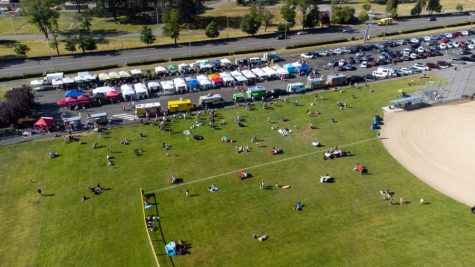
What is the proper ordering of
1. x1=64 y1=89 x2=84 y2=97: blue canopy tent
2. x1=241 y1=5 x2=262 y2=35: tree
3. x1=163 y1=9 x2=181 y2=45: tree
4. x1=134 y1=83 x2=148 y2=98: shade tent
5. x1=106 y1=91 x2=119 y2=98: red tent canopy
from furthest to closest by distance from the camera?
1. x1=241 y1=5 x2=262 y2=35: tree
2. x1=163 y1=9 x2=181 y2=45: tree
3. x1=134 y1=83 x2=148 y2=98: shade tent
4. x1=106 y1=91 x2=119 y2=98: red tent canopy
5. x1=64 y1=89 x2=84 y2=97: blue canopy tent

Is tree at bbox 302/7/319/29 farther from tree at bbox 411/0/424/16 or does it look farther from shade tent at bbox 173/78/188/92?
shade tent at bbox 173/78/188/92

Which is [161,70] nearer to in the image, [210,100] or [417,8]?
[210,100]

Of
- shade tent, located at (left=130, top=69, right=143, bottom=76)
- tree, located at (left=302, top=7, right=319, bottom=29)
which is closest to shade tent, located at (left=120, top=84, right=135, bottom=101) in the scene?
shade tent, located at (left=130, top=69, right=143, bottom=76)

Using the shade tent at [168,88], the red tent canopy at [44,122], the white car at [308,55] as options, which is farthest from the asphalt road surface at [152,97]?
the red tent canopy at [44,122]

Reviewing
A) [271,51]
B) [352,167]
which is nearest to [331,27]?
[271,51]

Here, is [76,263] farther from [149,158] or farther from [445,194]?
[445,194]

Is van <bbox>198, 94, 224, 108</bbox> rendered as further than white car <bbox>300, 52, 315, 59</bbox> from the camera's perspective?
No
